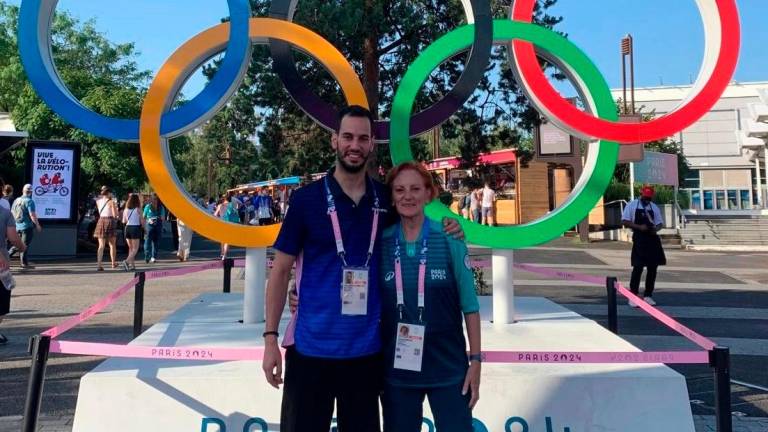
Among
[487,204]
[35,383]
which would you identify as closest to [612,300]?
[35,383]

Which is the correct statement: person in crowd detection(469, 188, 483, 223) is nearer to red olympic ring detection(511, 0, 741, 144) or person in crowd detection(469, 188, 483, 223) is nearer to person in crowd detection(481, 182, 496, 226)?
person in crowd detection(481, 182, 496, 226)

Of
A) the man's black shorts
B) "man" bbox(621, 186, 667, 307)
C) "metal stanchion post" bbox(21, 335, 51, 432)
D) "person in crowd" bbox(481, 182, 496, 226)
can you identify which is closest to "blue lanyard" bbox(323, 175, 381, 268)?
the man's black shorts

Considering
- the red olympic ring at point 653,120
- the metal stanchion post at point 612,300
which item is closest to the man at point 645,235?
the metal stanchion post at point 612,300

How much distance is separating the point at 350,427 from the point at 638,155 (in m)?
20.5

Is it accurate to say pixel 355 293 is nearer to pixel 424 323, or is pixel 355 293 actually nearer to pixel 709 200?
pixel 424 323

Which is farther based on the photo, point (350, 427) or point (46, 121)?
point (46, 121)

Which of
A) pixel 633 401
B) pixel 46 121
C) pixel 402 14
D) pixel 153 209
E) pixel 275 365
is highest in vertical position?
pixel 46 121

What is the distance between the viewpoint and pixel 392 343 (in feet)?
8.39

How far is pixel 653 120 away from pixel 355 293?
3921 mm

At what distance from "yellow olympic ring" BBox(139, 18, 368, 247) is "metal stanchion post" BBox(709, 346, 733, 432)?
3.43 m

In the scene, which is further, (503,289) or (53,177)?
(53,177)

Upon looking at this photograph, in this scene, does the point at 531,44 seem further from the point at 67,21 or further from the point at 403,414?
the point at 67,21

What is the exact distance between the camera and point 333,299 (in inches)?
100

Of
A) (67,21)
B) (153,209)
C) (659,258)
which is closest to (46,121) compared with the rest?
(153,209)
